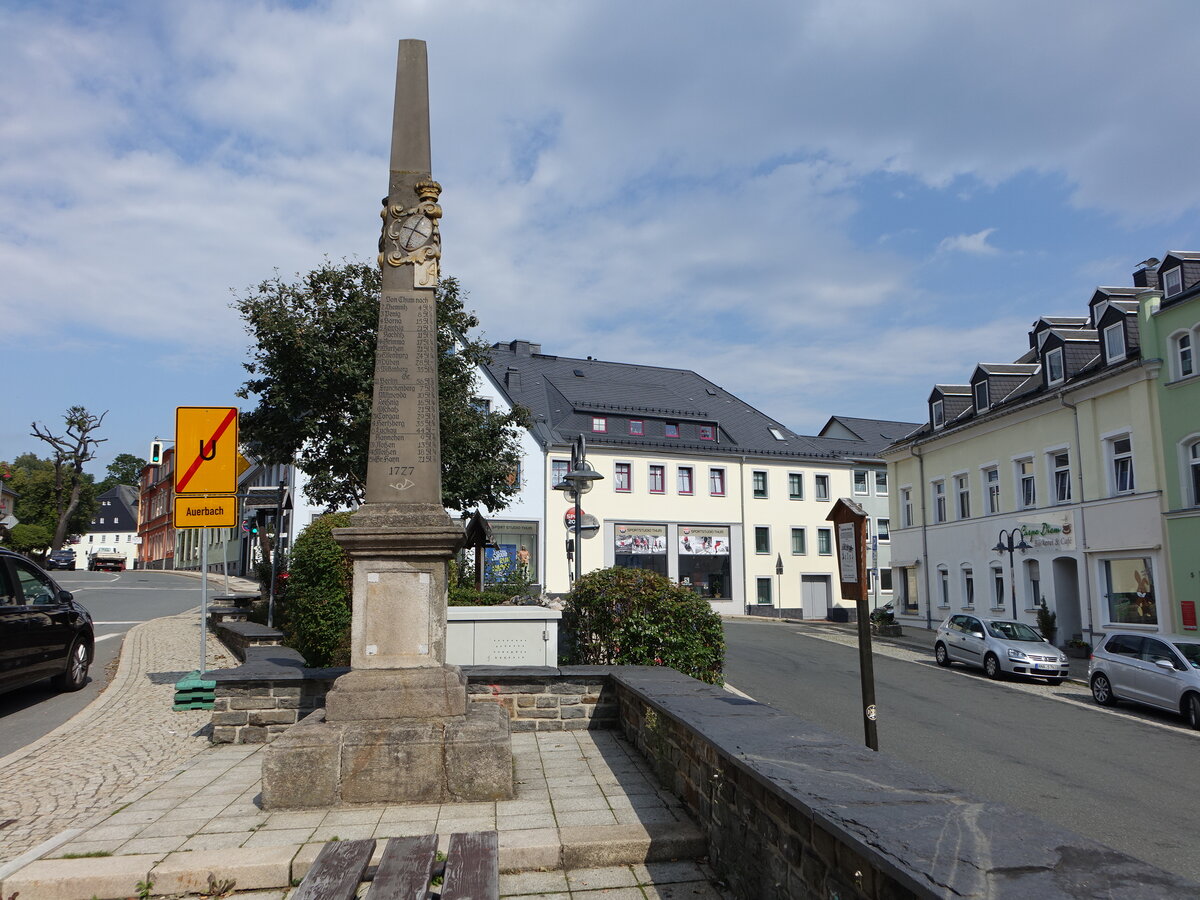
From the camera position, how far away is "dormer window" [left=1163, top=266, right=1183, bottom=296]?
22.3m

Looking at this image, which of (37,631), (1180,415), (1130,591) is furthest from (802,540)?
(37,631)

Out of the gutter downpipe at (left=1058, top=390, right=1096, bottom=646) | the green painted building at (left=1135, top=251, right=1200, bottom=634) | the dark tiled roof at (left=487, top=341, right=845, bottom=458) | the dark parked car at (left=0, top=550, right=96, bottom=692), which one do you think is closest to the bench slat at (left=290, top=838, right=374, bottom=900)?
the dark parked car at (left=0, top=550, right=96, bottom=692)

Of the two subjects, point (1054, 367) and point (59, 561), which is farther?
point (59, 561)

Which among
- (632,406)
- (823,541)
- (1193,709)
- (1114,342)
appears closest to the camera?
(1193,709)

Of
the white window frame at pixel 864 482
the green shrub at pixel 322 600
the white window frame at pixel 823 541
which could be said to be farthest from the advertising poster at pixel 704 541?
the green shrub at pixel 322 600

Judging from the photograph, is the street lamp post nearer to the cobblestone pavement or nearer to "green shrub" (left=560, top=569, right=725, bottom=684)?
"green shrub" (left=560, top=569, right=725, bottom=684)

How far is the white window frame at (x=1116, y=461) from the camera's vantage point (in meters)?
23.7

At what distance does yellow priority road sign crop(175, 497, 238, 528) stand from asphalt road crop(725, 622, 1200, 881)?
742 centimetres

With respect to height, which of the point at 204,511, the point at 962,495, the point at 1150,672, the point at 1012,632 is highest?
the point at 962,495

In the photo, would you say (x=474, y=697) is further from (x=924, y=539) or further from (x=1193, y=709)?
(x=924, y=539)

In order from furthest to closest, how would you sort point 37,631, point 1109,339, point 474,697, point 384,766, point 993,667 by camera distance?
point 1109,339, point 993,667, point 37,631, point 474,697, point 384,766

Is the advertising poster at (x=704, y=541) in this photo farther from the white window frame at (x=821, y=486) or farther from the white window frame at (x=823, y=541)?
the white window frame at (x=821, y=486)

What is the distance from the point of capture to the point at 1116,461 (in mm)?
24359

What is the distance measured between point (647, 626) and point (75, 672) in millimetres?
7938
